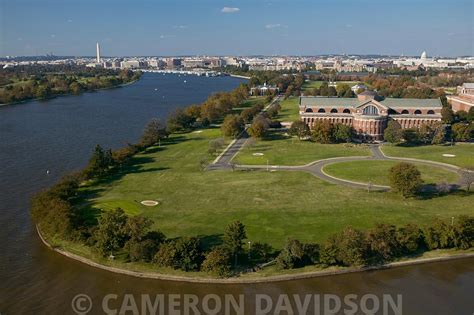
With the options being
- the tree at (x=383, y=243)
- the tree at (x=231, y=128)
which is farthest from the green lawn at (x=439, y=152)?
the tree at (x=383, y=243)

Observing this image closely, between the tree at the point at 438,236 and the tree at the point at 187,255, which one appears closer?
the tree at the point at 187,255

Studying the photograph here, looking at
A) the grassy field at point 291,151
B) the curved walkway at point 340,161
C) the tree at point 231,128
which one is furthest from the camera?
the tree at point 231,128

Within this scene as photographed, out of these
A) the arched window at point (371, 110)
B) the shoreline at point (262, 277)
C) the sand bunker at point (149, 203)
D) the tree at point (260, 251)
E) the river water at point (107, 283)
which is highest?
the arched window at point (371, 110)

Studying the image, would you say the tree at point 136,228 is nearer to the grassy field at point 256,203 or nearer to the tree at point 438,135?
the grassy field at point 256,203

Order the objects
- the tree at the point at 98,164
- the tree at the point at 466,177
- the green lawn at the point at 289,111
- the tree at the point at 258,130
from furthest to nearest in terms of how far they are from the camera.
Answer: the green lawn at the point at 289,111 → the tree at the point at 258,130 → the tree at the point at 98,164 → the tree at the point at 466,177

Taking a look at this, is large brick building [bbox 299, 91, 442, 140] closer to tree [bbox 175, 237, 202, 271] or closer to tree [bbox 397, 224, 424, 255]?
tree [bbox 397, 224, 424, 255]

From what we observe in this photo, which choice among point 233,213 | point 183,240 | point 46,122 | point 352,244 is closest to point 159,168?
point 233,213

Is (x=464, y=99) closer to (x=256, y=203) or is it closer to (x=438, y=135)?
(x=438, y=135)

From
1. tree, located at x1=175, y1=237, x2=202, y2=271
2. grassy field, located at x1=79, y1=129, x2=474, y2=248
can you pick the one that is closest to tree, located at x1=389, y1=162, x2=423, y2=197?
grassy field, located at x1=79, y1=129, x2=474, y2=248
